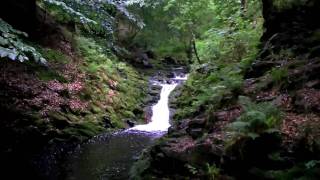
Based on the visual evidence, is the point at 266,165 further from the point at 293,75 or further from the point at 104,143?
the point at 104,143

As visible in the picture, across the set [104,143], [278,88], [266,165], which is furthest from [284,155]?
[104,143]

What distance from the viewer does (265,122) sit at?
7.03 meters

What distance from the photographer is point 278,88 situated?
9352mm

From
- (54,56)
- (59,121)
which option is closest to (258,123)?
(59,121)

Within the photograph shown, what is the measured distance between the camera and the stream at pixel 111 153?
10.5m

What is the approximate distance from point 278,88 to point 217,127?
72.3 inches

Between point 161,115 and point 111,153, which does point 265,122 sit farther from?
point 161,115

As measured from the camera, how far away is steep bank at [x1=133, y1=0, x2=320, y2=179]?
6.65 meters

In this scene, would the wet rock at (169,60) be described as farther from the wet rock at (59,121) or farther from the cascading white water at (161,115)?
the wet rock at (59,121)

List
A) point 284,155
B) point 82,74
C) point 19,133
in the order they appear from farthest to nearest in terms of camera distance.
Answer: point 82,74, point 19,133, point 284,155

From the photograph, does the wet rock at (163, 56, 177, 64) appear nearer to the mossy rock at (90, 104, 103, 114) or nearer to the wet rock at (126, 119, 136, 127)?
the wet rock at (126, 119, 136, 127)

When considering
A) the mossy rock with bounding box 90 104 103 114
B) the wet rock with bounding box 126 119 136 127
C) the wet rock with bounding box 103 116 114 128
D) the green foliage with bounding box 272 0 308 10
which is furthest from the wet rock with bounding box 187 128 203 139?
the wet rock with bounding box 126 119 136 127

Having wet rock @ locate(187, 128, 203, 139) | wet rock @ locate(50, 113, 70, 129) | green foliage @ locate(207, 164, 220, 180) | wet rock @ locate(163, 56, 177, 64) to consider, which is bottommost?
green foliage @ locate(207, 164, 220, 180)

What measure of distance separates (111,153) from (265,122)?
7.01m
